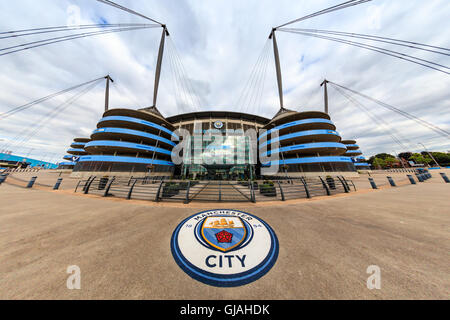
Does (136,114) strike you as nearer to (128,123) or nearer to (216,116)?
(128,123)

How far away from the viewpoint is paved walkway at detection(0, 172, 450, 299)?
1441 millimetres

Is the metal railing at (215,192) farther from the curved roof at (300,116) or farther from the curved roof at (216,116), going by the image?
the curved roof at (216,116)

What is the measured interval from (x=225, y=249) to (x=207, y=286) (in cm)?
64

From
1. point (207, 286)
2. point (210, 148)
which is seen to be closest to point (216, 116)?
Result: point (210, 148)

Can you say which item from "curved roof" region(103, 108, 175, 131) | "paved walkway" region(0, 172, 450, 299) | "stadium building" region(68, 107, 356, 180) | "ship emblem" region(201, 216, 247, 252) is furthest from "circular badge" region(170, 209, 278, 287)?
"curved roof" region(103, 108, 175, 131)

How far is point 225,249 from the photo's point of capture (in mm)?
2125

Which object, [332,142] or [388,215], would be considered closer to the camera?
[388,215]

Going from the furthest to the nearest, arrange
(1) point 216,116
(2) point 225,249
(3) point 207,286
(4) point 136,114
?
(1) point 216,116 → (4) point 136,114 → (2) point 225,249 → (3) point 207,286

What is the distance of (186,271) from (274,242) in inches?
63.9

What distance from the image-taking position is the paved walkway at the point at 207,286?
144 centimetres

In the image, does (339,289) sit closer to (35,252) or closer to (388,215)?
(388,215)

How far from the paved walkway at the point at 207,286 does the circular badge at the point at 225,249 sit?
4.6 inches
